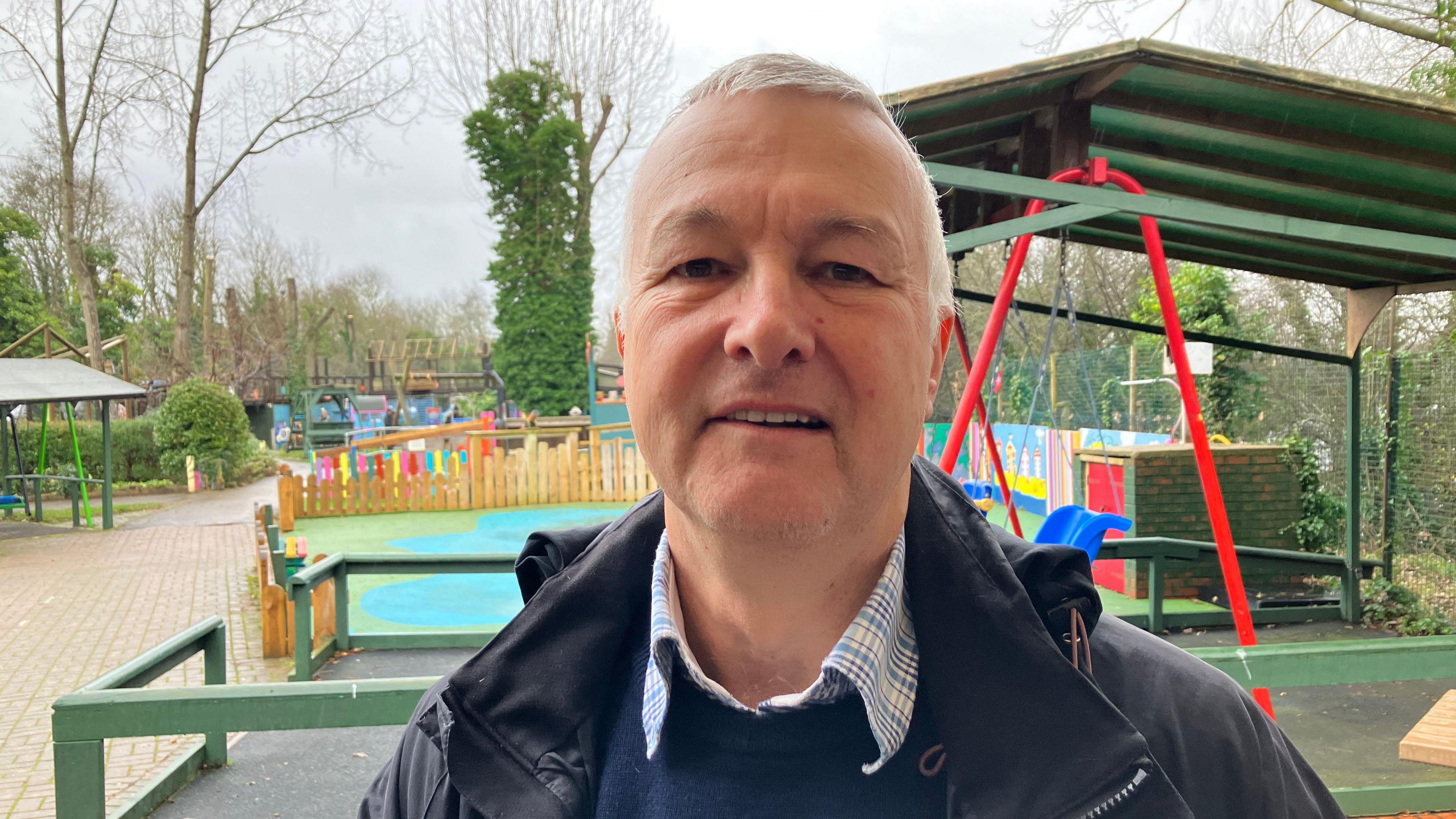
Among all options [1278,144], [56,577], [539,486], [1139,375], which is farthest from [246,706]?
[539,486]

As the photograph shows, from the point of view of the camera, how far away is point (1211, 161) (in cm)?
485

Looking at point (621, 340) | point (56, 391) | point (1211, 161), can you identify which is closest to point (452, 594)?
point (56, 391)

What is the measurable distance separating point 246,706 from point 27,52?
2513 centimetres

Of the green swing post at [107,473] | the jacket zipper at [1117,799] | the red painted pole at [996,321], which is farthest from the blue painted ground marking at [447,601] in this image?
the jacket zipper at [1117,799]

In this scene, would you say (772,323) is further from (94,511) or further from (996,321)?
(94,511)

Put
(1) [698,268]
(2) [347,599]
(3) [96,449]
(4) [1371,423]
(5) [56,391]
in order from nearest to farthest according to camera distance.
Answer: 1. (1) [698,268]
2. (2) [347,599]
3. (4) [1371,423]
4. (5) [56,391]
5. (3) [96,449]

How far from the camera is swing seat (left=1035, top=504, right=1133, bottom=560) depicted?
4.59 metres

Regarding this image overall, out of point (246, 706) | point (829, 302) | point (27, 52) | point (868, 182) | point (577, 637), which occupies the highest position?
point (27, 52)

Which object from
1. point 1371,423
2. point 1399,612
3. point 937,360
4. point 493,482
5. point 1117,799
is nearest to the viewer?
point 1117,799

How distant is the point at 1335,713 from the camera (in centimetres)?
517

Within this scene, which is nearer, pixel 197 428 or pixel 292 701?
pixel 292 701

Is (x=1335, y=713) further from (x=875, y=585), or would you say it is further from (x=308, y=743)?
(x=308, y=743)

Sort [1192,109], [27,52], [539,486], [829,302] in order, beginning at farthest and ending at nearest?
1. [27,52]
2. [539,486]
3. [1192,109]
4. [829,302]

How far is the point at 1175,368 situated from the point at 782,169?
11.4 ft
